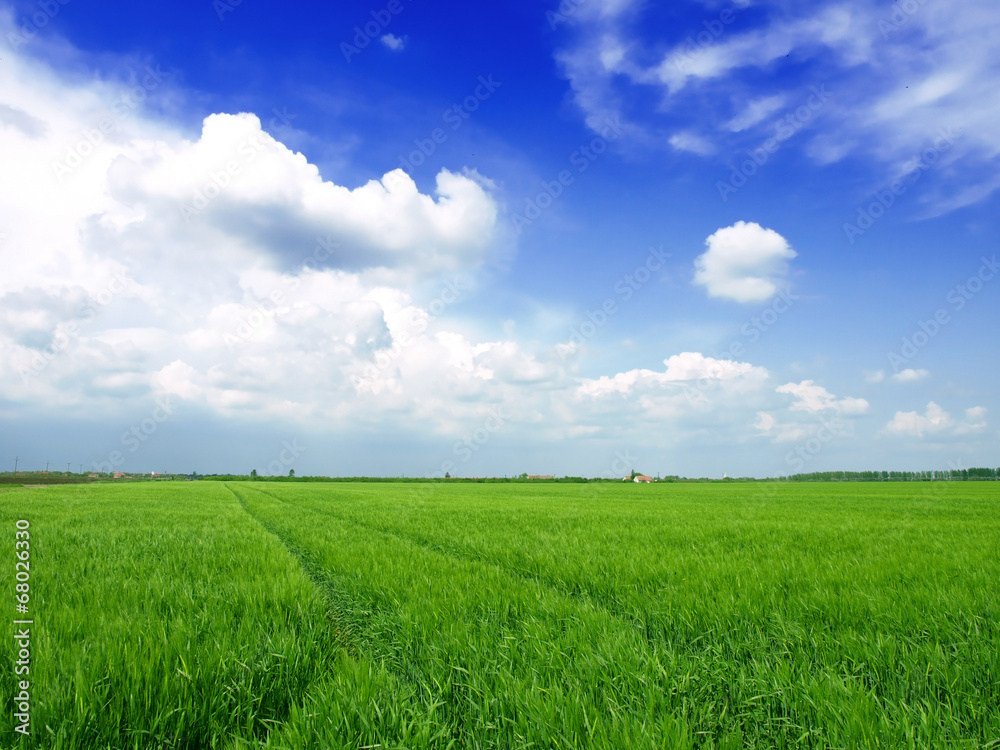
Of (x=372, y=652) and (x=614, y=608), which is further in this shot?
(x=614, y=608)

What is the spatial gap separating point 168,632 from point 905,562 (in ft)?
27.5

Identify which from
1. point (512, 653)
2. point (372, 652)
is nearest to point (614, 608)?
point (512, 653)

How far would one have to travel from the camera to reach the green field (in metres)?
2.44

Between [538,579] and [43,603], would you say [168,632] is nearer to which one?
[43,603]

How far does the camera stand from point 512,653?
3266 mm

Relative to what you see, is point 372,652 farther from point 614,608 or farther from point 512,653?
point 614,608

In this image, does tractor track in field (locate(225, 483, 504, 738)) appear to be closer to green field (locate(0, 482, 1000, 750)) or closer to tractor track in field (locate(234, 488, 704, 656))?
green field (locate(0, 482, 1000, 750))

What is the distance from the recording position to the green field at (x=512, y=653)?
2443 millimetres

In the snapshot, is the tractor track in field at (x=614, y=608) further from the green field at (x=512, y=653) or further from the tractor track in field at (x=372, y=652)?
the tractor track in field at (x=372, y=652)

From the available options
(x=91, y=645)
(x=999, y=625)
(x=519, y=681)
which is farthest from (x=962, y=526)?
(x=91, y=645)

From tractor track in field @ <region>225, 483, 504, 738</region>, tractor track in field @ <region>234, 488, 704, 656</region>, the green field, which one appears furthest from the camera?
tractor track in field @ <region>234, 488, 704, 656</region>

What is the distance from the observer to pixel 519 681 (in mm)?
2789

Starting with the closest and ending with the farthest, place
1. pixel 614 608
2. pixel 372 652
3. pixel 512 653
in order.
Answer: pixel 512 653
pixel 372 652
pixel 614 608

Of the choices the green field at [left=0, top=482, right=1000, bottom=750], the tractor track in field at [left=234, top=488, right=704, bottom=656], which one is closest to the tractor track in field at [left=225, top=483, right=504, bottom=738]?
the green field at [left=0, top=482, right=1000, bottom=750]
